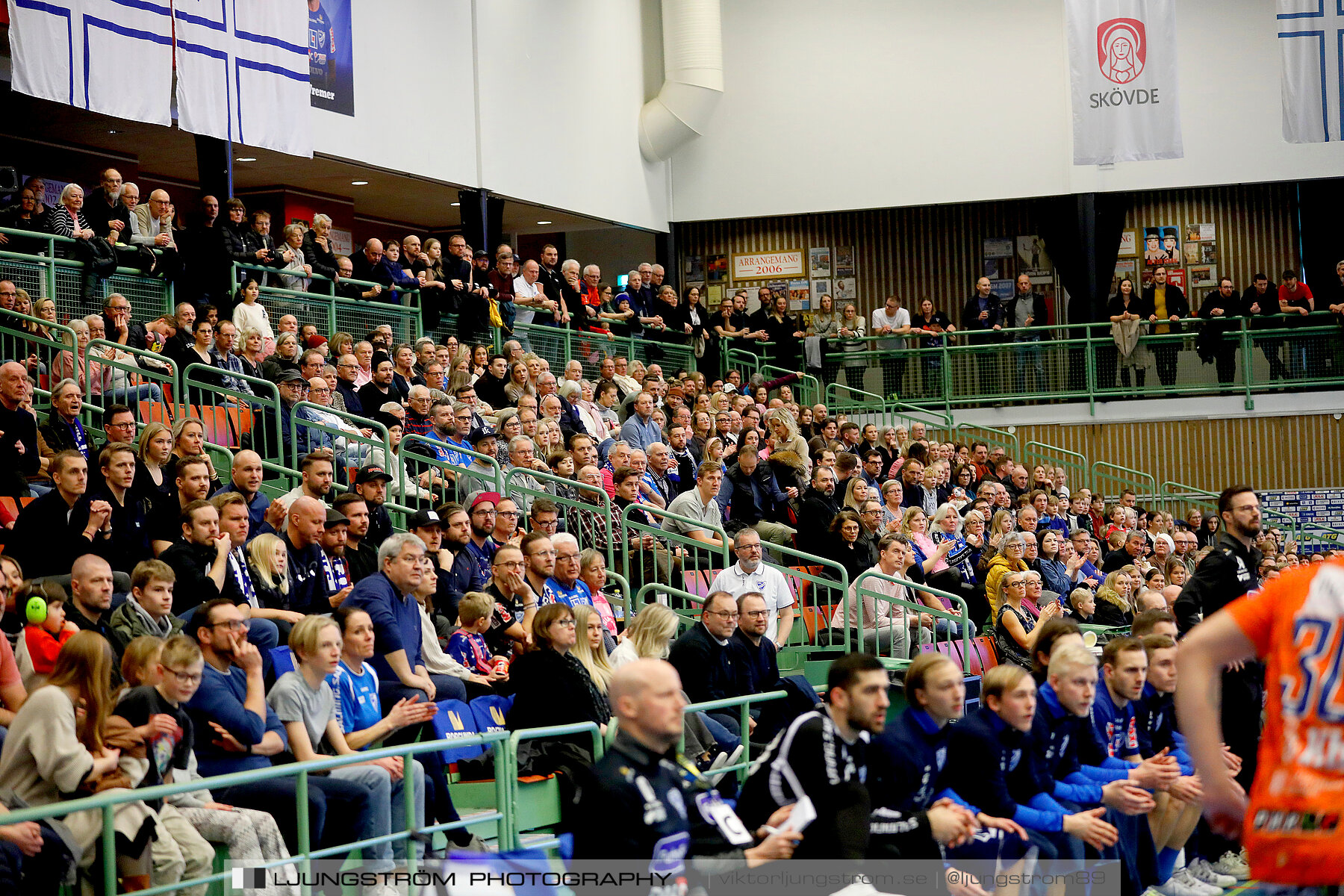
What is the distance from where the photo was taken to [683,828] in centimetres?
413

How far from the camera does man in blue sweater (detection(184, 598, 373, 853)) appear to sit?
577 centimetres

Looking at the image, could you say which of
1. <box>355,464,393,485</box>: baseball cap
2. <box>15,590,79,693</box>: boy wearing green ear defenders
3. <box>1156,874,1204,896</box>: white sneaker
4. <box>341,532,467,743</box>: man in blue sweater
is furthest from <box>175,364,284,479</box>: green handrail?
<box>1156,874,1204,896</box>: white sneaker

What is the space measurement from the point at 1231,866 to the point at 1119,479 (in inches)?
512

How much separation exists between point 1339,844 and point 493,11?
1739cm

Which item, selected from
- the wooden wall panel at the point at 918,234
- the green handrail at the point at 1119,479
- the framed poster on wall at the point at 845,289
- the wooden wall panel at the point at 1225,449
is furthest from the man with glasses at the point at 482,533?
the framed poster on wall at the point at 845,289

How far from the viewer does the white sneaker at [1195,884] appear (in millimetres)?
7445

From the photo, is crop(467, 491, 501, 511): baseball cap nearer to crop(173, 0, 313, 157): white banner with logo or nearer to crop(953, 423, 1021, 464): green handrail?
crop(173, 0, 313, 157): white banner with logo

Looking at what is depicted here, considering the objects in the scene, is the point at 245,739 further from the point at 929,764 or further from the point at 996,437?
the point at 996,437

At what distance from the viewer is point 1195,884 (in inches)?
295

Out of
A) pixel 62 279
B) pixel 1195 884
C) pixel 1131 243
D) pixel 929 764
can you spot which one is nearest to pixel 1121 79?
pixel 1131 243

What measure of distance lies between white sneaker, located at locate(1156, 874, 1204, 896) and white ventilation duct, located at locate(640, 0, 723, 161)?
17131 mm

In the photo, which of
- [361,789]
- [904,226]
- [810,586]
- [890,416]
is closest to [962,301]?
[904,226]

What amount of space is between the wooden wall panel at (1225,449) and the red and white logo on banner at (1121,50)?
16.9 ft

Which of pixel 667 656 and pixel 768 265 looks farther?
pixel 768 265
